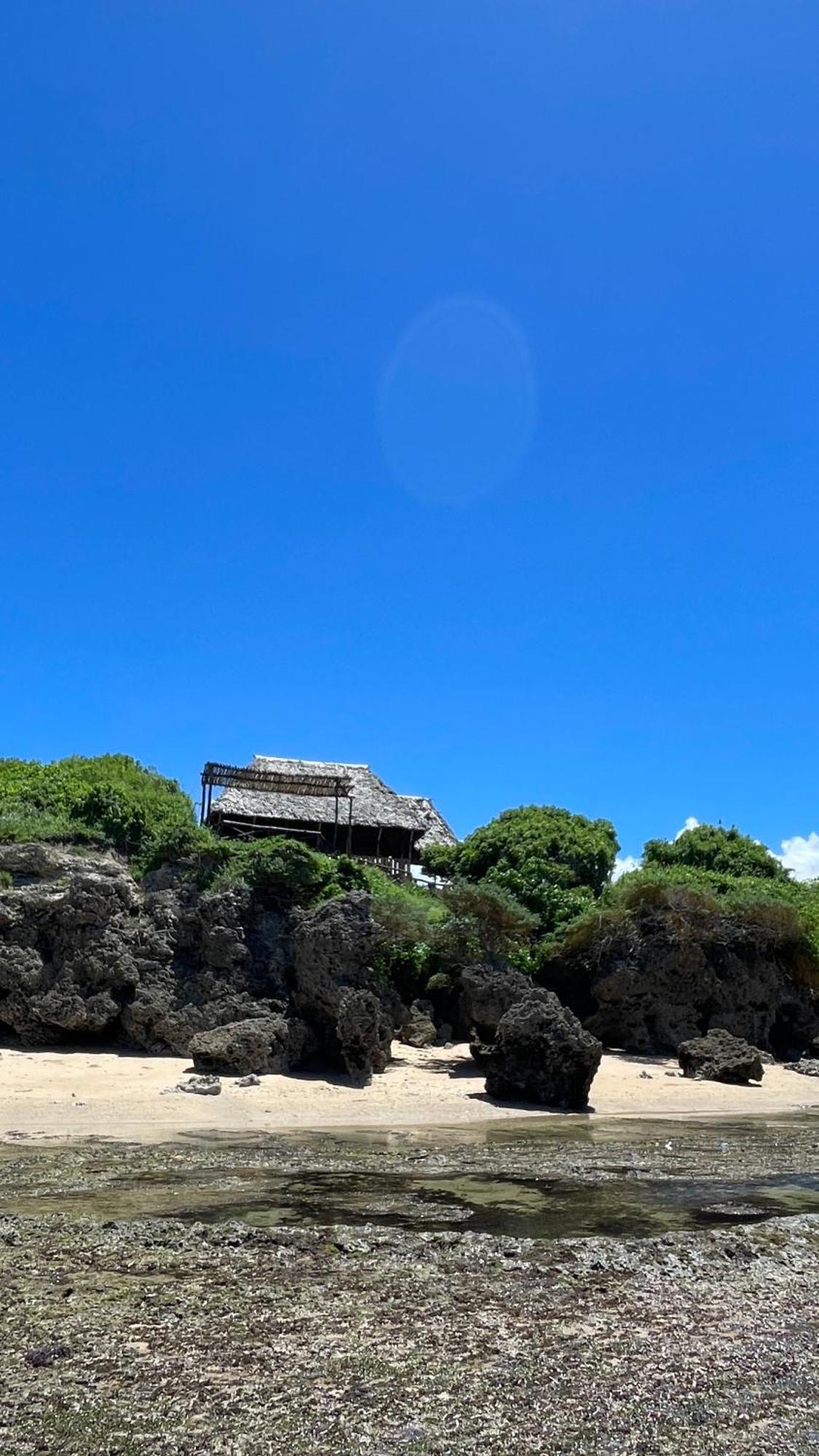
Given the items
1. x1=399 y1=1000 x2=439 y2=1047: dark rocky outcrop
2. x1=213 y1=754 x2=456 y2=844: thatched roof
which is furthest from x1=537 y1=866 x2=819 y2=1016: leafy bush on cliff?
x1=213 y1=754 x2=456 y2=844: thatched roof

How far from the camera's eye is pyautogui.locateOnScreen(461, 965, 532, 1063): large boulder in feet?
61.1

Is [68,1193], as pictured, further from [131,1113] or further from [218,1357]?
[131,1113]

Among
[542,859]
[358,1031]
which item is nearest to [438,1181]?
[358,1031]

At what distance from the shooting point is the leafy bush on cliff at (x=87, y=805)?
22.5m

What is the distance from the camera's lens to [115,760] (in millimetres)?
32000

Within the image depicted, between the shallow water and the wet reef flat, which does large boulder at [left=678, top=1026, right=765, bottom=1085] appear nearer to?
the shallow water

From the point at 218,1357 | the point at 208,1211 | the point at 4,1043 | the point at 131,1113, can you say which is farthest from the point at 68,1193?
the point at 4,1043

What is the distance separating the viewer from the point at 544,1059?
53.1ft

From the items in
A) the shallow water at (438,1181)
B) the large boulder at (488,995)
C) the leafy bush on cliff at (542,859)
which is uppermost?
the leafy bush on cliff at (542,859)

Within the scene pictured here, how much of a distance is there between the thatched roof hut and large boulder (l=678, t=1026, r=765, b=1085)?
17018 mm

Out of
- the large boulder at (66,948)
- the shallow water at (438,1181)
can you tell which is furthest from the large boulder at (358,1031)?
the large boulder at (66,948)

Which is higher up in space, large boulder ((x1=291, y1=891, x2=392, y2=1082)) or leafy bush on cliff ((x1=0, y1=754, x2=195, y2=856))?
leafy bush on cliff ((x1=0, y1=754, x2=195, y2=856))

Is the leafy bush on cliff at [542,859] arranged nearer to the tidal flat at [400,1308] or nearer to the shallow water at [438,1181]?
the shallow water at [438,1181]

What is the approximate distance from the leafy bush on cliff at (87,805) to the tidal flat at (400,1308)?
1218 cm
